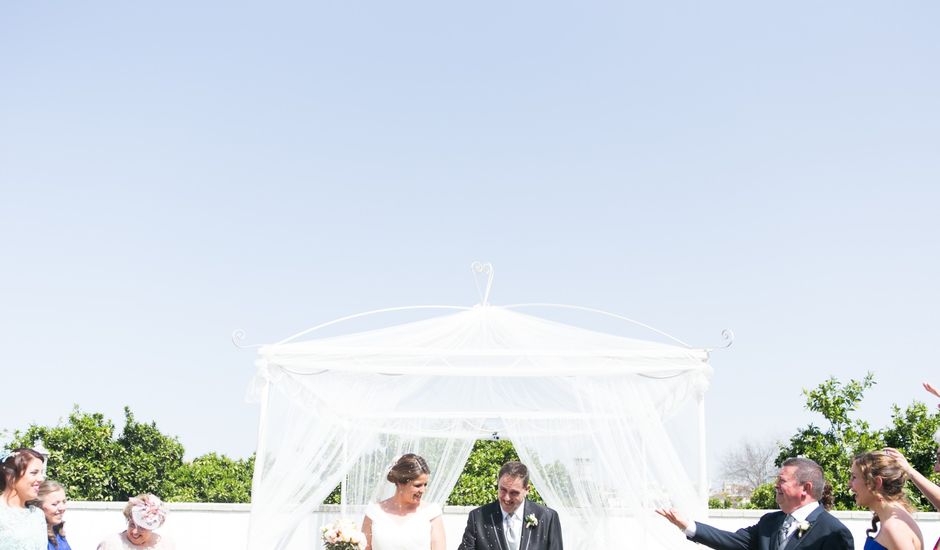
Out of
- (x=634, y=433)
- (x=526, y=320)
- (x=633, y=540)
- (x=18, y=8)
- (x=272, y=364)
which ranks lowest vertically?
(x=633, y=540)

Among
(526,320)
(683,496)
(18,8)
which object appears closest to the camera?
(683,496)

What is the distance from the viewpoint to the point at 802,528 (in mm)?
→ 3359

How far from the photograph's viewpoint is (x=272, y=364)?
227 inches

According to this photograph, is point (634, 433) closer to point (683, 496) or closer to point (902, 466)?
point (683, 496)

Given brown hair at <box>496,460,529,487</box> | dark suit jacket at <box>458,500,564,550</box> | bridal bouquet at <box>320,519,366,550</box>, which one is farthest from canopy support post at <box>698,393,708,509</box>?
bridal bouquet at <box>320,519,366,550</box>

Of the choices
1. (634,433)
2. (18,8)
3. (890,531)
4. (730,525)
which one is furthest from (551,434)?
(18,8)

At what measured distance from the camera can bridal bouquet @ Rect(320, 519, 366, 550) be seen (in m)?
4.13

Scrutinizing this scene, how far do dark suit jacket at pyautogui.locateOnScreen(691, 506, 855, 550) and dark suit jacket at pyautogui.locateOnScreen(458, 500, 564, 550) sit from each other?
2.37ft

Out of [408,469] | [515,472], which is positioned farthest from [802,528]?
[408,469]

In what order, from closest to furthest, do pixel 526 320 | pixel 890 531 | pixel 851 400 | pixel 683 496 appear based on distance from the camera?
pixel 890 531
pixel 683 496
pixel 526 320
pixel 851 400

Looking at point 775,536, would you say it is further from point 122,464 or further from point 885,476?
point 122,464

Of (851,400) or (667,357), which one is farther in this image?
(851,400)

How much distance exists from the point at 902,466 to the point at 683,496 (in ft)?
7.98

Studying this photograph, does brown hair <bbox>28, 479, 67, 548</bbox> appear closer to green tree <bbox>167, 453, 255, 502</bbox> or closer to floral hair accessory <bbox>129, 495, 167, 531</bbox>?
floral hair accessory <bbox>129, 495, 167, 531</bbox>
